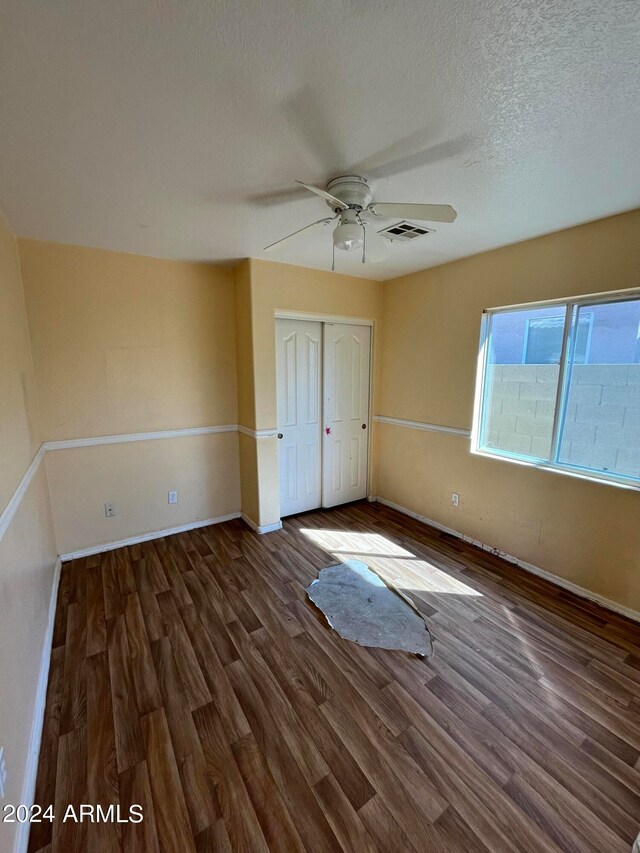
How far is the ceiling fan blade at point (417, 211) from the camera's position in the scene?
5.02 feet

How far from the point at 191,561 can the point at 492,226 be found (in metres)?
3.38

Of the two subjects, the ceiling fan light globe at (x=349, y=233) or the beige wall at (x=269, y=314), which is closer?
the ceiling fan light globe at (x=349, y=233)

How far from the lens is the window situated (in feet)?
7.39

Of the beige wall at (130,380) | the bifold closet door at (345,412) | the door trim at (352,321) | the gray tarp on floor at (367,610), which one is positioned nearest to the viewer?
the gray tarp on floor at (367,610)

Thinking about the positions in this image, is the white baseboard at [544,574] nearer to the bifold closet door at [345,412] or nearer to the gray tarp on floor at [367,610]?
the bifold closet door at [345,412]

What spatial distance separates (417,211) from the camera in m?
1.59

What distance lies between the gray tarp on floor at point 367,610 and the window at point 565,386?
4.90 feet

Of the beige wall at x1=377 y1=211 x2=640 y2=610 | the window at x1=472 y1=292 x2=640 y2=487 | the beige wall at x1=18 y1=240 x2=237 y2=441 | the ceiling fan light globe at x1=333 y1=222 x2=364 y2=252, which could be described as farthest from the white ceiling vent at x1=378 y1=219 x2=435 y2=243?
the beige wall at x1=18 y1=240 x2=237 y2=441

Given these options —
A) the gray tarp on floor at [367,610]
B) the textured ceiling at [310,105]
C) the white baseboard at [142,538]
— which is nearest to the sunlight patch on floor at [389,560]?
the gray tarp on floor at [367,610]

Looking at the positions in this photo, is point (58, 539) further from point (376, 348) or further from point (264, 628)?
point (376, 348)

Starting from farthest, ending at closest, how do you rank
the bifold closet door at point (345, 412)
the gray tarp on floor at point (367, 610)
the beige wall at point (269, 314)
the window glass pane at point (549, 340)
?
the bifold closet door at point (345, 412), the beige wall at point (269, 314), the window glass pane at point (549, 340), the gray tarp on floor at point (367, 610)

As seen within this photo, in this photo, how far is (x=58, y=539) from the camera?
9.44 ft

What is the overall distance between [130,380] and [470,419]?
3.00 metres

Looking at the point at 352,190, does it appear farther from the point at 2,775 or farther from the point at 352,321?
the point at 2,775
